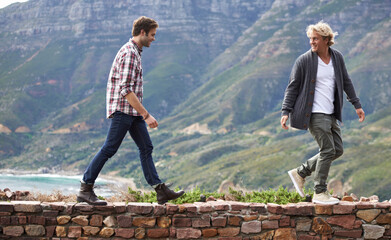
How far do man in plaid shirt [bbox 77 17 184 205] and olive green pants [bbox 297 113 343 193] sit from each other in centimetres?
179

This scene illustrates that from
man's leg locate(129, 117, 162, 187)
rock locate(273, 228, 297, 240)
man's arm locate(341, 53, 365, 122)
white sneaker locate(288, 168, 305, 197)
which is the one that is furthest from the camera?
white sneaker locate(288, 168, 305, 197)

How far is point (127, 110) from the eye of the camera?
5434 mm

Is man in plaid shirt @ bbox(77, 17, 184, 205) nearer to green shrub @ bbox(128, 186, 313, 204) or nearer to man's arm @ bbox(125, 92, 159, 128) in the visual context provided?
man's arm @ bbox(125, 92, 159, 128)

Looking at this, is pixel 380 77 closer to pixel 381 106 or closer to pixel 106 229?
pixel 381 106

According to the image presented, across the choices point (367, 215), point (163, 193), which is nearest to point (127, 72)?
point (163, 193)

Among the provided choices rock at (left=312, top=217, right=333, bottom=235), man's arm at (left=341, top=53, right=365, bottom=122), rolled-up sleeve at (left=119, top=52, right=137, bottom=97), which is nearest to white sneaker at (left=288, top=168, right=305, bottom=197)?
rock at (left=312, top=217, right=333, bottom=235)

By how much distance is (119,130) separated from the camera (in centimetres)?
543

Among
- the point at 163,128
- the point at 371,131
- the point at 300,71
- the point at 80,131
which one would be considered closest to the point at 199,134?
the point at 163,128

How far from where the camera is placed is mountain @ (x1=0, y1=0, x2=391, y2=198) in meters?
75.8

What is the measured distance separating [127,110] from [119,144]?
1.31ft

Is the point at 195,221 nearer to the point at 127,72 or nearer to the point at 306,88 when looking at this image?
the point at 127,72

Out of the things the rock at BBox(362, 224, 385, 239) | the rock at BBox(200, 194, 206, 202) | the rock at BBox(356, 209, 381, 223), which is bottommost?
the rock at BBox(362, 224, 385, 239)

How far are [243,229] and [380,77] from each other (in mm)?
99121

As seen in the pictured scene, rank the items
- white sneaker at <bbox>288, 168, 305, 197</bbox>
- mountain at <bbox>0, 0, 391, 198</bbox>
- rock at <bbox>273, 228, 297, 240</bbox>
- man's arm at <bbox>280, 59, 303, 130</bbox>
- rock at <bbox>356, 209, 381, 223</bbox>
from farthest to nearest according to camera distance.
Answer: mountain at <bbox>0, 0, 391, 198</bbox>
white sneaker at <bbox>288, 168, 305, 197</bbox>
man's arm at <bbox>280, 59, 303, 130</bbox>
rock at <bbox>356, 209, 381, 223</bbox>
rock at <bbox>273, 228, 297, 240</bbox>
